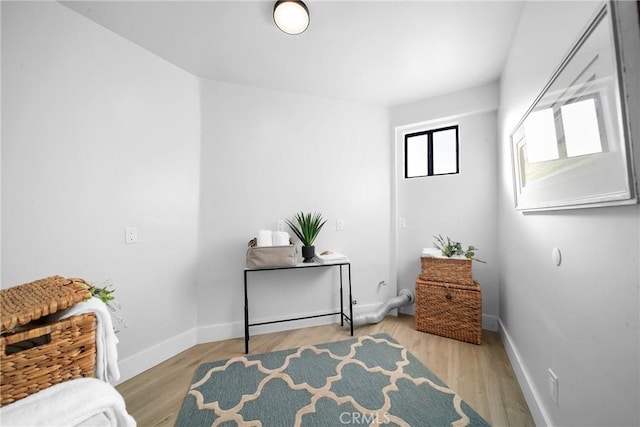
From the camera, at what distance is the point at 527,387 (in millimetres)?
1409

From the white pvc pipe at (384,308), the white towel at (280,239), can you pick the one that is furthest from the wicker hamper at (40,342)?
the white pvc pipe at (384,308)

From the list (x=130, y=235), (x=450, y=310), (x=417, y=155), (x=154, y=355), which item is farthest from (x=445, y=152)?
(x=154, y=355)

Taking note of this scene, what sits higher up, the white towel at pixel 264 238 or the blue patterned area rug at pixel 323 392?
A: the white towel at pixel 264 238

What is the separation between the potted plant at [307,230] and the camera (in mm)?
2295

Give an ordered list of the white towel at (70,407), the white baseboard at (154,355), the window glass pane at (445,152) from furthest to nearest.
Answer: the window glass pane at (445,152) → the white baseboard at (154,355) → the white towel at (70,407)

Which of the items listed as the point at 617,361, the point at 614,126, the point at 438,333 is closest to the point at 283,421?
the point at 617,361

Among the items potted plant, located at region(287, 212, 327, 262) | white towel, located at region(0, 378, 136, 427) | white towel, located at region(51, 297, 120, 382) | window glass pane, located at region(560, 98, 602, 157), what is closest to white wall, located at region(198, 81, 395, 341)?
potted plant, located at region(287, 212, 327, 262)

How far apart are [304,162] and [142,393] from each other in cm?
217

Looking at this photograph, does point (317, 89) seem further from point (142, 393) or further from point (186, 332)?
point (142, 393)

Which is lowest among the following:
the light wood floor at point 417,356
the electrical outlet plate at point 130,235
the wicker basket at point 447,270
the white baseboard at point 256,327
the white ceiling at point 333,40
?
the light wood floor at point 417,356

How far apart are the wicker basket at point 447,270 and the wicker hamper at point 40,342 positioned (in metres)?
2.36

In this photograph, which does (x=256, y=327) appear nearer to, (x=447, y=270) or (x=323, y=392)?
(x=323, y=392)

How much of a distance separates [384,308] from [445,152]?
1837 millimetres

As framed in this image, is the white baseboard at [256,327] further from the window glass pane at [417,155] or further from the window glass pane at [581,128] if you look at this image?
the window glass pane at [581,128]
